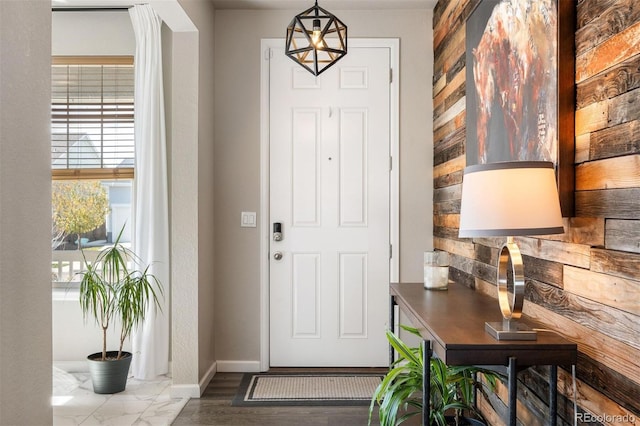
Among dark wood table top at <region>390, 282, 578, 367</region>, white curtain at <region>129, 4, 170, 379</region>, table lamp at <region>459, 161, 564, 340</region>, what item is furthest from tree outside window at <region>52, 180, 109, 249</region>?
table lamp at <region>459, 161, 564, 340</region>

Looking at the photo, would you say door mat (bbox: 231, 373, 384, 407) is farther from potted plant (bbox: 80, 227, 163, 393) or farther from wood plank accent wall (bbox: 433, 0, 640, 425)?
wood plank accent wall (bbox: 433, 0, 640, 425)

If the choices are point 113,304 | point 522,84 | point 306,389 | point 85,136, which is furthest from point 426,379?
point 85,136

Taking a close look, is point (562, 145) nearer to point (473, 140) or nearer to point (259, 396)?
point (473, 140)

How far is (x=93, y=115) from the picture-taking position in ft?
12.2

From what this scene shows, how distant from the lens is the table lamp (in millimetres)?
1529

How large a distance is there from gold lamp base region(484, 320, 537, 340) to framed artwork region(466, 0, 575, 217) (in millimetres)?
401

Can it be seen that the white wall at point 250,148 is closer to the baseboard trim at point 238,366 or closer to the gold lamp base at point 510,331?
the baseboard trim at point 238,366

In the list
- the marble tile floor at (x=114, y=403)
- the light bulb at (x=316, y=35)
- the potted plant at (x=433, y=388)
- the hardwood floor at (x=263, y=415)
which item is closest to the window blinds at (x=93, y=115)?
the marble tile floor at (x=114, y=403)

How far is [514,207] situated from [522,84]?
2.36ft

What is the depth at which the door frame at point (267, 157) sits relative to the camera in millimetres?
3758

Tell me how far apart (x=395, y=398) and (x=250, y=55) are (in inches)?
105

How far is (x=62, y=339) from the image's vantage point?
369 cm

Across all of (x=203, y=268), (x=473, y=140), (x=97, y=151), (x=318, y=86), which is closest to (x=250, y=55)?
(x=318, y=86)

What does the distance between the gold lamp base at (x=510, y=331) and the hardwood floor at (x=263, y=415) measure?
1413 mm
